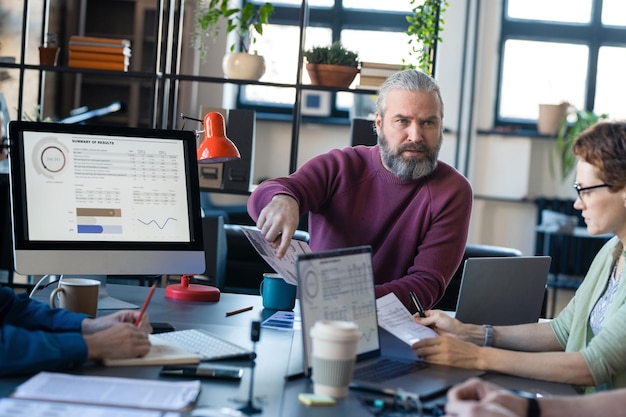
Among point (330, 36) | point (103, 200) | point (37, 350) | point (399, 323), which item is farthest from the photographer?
point (330, 36)

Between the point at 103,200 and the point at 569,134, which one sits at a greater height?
the point at 569,134

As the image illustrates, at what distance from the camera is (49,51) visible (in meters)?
4.65

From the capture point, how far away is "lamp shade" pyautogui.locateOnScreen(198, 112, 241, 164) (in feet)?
8.52

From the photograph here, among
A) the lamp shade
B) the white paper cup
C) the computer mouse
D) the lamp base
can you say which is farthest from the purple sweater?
the computer mouse

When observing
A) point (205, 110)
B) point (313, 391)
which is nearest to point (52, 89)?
point (205, 110)

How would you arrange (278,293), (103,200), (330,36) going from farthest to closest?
(330,36)
(278,293)
(103,200)

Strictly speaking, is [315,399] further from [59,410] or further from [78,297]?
[78,297]

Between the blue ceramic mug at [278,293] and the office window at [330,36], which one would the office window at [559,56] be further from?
the blue ceramic mug at [278,293]

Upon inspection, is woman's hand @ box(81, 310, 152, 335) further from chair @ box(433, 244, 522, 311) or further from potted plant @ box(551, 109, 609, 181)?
potted plant @ box(551, 109, 609, 181)

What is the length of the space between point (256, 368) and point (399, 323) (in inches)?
17.0

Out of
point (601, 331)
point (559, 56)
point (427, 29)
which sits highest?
point (559, 56)

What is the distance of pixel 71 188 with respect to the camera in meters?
2.26

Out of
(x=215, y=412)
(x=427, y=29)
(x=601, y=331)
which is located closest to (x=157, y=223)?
(x=215, y=412)

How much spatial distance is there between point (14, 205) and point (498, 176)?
5.81 metres
